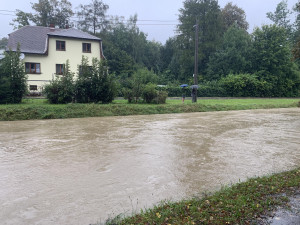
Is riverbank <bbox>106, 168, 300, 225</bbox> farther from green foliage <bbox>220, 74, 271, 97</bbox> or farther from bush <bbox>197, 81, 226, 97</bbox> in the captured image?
green foliage <bbox>220, 74, 271, 97</bbox>

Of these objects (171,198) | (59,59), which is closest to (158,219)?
(171,198)

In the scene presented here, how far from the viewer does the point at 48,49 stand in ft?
112

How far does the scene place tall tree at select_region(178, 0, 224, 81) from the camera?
175ft

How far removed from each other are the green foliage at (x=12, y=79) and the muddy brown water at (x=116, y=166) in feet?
29.0

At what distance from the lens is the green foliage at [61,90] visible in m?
21.6

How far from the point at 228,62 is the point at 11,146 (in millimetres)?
46100

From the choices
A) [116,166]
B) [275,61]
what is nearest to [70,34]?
[116,166]

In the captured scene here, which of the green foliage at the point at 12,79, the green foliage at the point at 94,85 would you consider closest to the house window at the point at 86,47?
the green foliage at the point at 94,85

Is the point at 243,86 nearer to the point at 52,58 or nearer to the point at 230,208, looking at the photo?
the point at 52,58

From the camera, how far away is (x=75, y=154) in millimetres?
8641

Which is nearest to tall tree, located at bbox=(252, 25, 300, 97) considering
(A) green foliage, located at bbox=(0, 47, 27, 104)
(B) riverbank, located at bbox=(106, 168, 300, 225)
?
(A) green foliage, located at bbox=(0, 47, 27, 104)

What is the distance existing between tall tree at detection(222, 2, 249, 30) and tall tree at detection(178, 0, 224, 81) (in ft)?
25.7

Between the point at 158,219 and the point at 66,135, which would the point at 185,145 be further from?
the point at 158,219

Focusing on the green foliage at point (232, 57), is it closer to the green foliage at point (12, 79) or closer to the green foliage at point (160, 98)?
the green foliage at point (160, 98)
